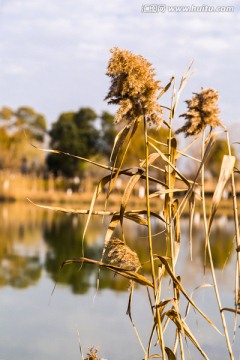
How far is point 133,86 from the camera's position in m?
1.20

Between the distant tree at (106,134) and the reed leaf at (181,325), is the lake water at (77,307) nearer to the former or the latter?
the reed leaf at (181,325)

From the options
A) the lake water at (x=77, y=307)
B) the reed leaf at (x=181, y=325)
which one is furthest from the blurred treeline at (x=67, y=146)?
the reed leaf at (x=181, y=325)

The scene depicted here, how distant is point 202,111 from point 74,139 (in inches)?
1075

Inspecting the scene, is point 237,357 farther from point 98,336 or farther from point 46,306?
point 46,306

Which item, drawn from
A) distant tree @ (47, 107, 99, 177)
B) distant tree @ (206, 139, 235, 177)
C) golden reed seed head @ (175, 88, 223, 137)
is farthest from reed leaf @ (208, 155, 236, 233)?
distant tree @ (47, 107, 99, 177)

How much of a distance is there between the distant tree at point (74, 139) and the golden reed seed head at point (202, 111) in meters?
26.0

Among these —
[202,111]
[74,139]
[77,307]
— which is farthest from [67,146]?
[202,111]

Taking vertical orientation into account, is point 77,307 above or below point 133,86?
below

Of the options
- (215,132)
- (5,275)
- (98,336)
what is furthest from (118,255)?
(5,275)

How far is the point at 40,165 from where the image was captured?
97.7 ft

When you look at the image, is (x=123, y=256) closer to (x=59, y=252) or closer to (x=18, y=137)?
(x=59, y=252)

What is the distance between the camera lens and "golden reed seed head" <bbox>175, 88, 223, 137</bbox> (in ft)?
4.46

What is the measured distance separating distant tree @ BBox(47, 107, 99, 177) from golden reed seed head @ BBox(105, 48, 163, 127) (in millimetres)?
26136

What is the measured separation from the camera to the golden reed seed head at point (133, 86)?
1204 millimetres
